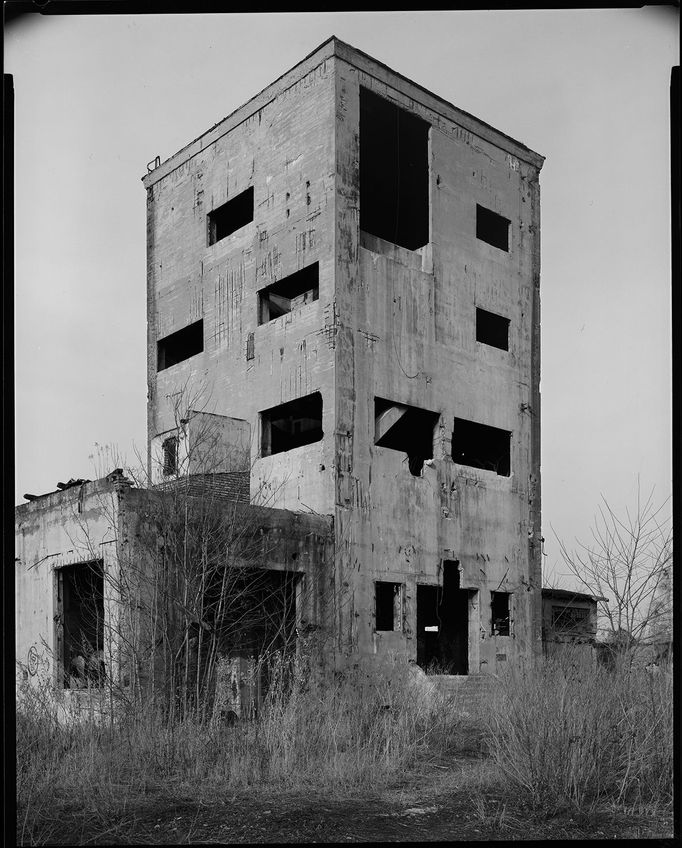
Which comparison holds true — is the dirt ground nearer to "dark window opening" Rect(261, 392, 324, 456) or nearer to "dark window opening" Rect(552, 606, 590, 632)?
"dark window opening" Rect(261, 392, 324, 456)

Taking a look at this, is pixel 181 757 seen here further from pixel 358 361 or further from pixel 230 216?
pixel 230 216

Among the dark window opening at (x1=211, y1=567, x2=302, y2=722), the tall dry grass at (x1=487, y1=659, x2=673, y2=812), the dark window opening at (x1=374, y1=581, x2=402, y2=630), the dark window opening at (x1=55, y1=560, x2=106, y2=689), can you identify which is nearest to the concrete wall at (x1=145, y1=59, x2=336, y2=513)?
the dark window opening at (x1=211, y1=567, x2=302, y2=722)

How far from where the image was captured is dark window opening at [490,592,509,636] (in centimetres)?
1883

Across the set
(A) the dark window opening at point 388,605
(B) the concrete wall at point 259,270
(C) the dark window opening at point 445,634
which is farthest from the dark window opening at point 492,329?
(A) the dark window opening at point 388,605

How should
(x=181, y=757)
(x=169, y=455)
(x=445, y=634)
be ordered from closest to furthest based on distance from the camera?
1. (x=181, y=757)
2. (x=169, y=455)
3. (x=445, y=634)

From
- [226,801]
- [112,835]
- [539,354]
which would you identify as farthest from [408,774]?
[539,354]

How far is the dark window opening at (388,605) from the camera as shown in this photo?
16688 millimetres

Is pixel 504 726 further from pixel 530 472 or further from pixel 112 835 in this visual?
pixel 530 472

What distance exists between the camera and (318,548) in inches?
613

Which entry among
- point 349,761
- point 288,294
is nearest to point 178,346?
point 288,294

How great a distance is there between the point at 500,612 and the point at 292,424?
6.37 meters

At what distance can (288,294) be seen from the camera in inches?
766

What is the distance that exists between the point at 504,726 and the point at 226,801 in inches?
123
